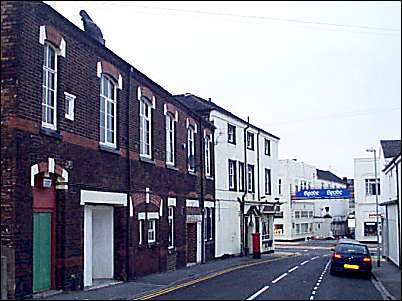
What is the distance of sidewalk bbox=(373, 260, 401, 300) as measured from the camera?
20811mm

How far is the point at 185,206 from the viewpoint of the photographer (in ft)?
107

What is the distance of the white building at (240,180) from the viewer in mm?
41281

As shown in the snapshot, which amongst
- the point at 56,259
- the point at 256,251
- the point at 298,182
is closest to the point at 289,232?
the point at 298,182

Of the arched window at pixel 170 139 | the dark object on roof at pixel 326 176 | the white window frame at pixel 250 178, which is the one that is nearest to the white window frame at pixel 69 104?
the arched window at pixel 170 139

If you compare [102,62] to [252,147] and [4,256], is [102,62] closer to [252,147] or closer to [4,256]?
[4,256]

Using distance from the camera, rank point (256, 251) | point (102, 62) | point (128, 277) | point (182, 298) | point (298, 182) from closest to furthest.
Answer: point (182, 298) < point (102, 62) < point (128, 277) < point (256, 251) < point (298, 182)

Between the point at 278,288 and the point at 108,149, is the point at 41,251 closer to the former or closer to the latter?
the point at 108,149

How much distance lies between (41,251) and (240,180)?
2940 cm

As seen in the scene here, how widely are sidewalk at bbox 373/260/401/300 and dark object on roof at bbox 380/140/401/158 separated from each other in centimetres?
1192

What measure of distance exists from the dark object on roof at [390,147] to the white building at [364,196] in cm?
1597

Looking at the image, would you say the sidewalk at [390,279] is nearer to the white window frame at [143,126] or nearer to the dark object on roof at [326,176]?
the white window frame at [143,126]

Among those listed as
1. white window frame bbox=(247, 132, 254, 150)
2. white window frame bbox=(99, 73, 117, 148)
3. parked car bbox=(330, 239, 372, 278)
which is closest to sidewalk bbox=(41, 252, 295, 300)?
white window frame bbox=(99, 73, 117, 148)

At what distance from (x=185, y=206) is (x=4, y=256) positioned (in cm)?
1745

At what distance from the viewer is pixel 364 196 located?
68250 mm
